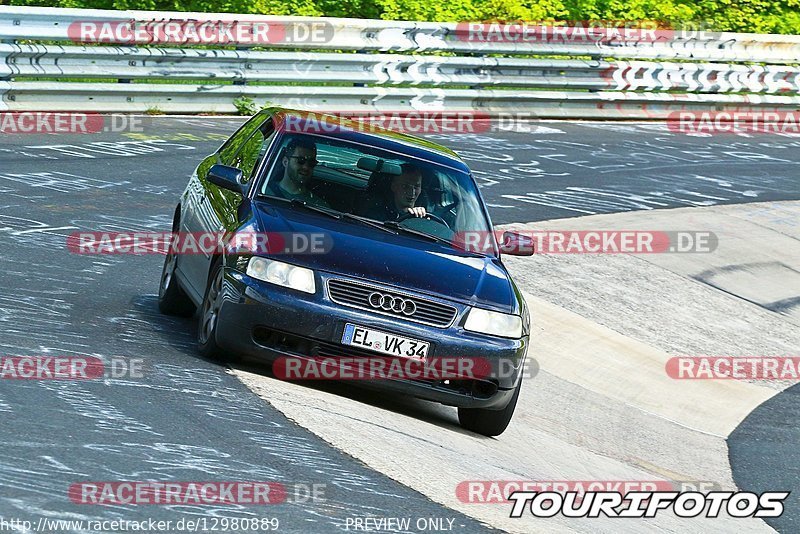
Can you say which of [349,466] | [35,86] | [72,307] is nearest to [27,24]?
[35,86]

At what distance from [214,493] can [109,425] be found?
3.20 feet

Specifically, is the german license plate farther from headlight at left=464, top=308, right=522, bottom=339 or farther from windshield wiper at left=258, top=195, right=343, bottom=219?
windshield wiper at left=258, top=195, right=343, bottom=219

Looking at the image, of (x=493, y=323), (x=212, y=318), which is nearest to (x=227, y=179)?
(x=212, y=318)

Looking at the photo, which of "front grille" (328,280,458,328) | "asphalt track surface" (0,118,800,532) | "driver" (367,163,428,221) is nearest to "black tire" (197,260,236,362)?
"asphalt track surface" (0,118,800,532)

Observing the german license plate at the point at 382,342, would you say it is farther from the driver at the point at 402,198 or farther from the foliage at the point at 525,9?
the foliage at the point at 525,9

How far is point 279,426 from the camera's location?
23.4ft

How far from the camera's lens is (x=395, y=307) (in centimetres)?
795

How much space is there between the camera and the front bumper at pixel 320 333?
785 centimetres

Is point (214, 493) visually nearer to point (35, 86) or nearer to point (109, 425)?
point (109, 425)

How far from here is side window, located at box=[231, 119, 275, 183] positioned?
909 centimetres

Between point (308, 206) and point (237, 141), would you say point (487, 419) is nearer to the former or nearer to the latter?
point (308, 206)

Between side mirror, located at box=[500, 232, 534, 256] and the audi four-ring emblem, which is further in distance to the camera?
side mirror, located at box=[500, 232, 534, 256]

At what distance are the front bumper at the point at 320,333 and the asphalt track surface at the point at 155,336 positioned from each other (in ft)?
1.02

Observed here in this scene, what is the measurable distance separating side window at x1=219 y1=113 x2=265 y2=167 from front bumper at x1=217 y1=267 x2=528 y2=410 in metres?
2.10
